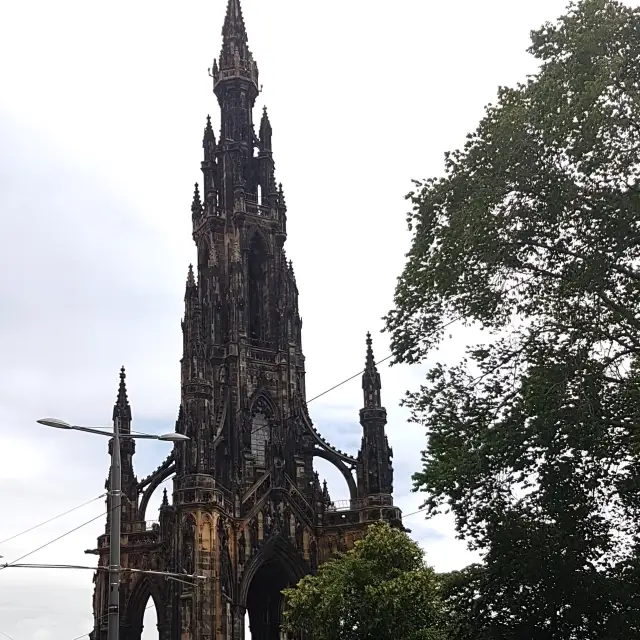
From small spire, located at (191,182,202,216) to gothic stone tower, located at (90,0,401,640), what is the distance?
8 cm

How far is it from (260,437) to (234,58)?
81.1 ft

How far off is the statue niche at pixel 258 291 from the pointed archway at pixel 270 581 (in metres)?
12.4

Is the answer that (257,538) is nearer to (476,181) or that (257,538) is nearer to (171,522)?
(171,522)

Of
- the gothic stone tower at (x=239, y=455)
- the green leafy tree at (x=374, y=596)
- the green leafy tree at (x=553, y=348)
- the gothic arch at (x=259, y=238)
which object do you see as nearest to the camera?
the green leafy tree at (x=553, y=348)

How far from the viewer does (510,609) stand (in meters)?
22.7

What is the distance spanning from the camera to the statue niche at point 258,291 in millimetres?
59062

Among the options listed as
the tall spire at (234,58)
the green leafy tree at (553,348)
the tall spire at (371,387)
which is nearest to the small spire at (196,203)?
the tall spire at (234,58)

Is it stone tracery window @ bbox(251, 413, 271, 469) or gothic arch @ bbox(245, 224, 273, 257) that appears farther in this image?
gothic arch @ bbox(245, 224, 273, 257)

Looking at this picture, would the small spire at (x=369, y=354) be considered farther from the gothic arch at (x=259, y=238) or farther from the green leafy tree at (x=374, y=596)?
the green leafy tree at (x=374, y=596)

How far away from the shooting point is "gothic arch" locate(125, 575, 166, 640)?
51.1m

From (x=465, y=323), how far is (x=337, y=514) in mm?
30529

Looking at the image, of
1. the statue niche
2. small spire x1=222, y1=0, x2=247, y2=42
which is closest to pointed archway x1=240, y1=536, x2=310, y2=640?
the statue niche

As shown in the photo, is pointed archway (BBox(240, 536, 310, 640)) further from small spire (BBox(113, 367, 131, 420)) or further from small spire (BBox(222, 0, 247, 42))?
small spire (BBox(222, 0, 247, 42))

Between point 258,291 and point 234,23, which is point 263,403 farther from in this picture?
point 234,23
